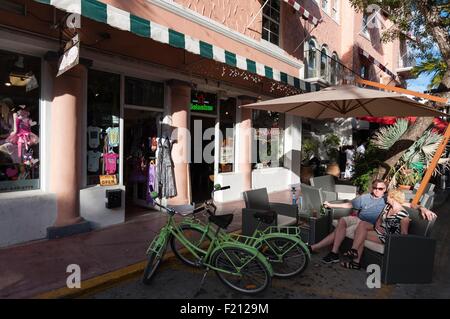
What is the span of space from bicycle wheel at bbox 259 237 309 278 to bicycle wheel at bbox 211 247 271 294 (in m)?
0.43

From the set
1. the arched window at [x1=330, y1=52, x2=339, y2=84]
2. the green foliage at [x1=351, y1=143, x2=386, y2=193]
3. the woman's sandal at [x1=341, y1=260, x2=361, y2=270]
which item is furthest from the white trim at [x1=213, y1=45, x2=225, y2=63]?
the arched window at [x1=330, y1=52, x2=339, y2=84]

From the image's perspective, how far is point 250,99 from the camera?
9.39 meters

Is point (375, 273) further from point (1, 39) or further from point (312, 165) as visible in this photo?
point (312, 165)

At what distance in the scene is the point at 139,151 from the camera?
7473 millimetres

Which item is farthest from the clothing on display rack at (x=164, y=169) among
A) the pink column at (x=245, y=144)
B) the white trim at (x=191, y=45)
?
the pink column at (x=245, y=144)

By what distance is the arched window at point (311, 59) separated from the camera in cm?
1176

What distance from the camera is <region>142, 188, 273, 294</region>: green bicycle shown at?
367 centimetres

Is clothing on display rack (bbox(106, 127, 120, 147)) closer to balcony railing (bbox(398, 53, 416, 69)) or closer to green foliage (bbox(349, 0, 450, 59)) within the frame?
green foliage (bbox(349, 0, 450, 59))

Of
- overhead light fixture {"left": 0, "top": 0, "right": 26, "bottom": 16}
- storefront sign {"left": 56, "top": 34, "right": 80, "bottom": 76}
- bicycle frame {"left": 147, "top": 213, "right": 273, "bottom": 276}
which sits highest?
overhead light fixture {"left": 0, "top": 0, "right": 26, "bottom": 16}

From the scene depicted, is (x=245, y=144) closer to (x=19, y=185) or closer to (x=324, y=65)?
(x=324, y=65)

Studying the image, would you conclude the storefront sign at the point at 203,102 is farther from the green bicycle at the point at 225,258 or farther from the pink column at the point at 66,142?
the green bicycle at the point at 225,258

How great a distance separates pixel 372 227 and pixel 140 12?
5.10 m

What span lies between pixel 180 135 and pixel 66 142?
2529 mm
